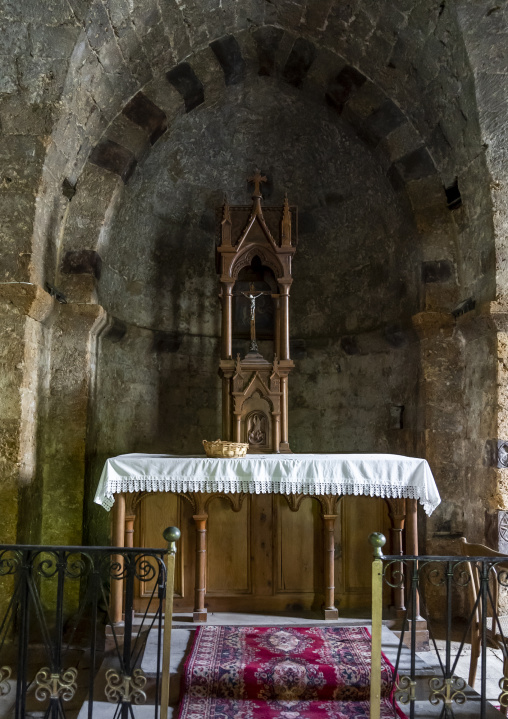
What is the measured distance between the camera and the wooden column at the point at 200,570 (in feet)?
15.2

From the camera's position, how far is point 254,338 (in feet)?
19.9

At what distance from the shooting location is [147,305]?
709 centimetres

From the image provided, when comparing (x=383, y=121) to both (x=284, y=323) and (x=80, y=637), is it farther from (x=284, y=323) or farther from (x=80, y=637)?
(x=80, y=637)

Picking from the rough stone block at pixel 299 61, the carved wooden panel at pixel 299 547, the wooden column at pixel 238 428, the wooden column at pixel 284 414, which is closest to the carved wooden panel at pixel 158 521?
the carved wooden panel at pixel 299 547

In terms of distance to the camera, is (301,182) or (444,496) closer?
(444,496)

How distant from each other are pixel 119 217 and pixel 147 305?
3.44 ft

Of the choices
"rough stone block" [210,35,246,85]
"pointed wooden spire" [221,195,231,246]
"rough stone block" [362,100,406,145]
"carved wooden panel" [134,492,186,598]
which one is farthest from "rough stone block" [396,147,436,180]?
"carved wooden panel" [134,492,186,598]

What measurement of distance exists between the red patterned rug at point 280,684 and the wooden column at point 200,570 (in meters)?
0.58

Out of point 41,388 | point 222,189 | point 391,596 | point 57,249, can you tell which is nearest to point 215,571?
point 391,596

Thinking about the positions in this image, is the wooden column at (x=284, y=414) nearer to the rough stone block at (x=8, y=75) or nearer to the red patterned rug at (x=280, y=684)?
the red patterned rug at (x=280, y=684)

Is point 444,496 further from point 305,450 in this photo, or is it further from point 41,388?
point 41,388

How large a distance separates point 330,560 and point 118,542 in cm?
160

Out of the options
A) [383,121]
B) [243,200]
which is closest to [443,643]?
[383,121]

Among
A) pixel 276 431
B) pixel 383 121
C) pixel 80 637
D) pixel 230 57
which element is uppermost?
pixel 230 57
